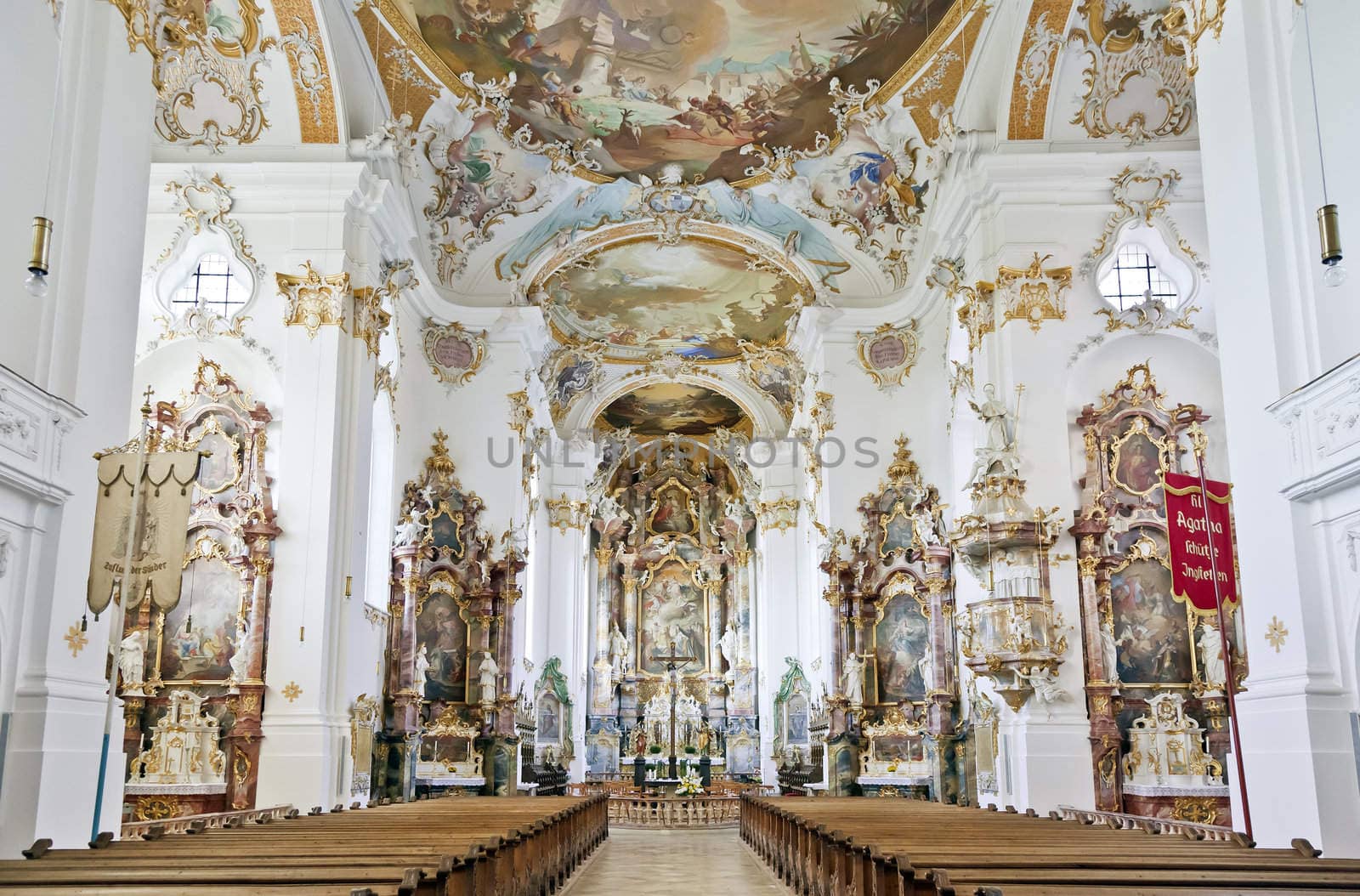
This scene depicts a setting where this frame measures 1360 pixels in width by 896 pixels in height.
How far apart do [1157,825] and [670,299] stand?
16699 mm

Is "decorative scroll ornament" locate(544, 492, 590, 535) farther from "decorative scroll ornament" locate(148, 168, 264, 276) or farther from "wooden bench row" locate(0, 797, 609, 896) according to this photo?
"wooden bench row" locate(0, 797, 609, 896)

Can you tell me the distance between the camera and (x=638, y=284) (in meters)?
24.2

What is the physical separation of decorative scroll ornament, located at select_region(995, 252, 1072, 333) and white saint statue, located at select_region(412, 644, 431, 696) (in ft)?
30.0

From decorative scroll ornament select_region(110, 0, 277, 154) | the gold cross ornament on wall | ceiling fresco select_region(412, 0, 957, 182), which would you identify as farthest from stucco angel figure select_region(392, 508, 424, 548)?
the gold cross ornament on wall

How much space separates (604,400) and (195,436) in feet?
48.2

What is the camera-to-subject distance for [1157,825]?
9.90 meters

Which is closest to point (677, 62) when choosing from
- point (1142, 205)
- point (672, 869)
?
→ point (1142, 205)

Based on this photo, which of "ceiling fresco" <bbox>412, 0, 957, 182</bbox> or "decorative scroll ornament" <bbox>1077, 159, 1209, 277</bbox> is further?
"ceiling fresco" <bbox>412, 0, 957, 182</bbox>

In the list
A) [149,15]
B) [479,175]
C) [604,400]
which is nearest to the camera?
[149,15]

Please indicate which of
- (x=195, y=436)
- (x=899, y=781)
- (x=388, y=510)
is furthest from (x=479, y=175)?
(x=899, y=781)

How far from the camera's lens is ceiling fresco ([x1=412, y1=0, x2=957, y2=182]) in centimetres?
1630

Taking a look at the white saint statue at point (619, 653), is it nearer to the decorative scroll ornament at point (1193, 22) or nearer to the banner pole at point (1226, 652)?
the banner pole at point (1226, 652)

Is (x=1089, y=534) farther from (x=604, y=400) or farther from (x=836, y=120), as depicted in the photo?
(x=604, y=400)

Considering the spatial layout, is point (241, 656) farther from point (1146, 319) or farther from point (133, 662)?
point (1146, 319)
